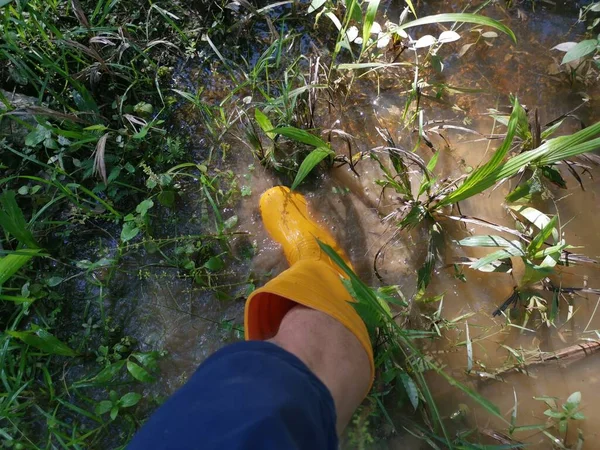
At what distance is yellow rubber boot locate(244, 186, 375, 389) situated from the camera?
1.31 metres

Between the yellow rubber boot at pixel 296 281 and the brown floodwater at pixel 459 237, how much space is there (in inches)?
2.5

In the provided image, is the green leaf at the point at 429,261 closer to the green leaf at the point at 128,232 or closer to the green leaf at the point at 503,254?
the green leaf at the point at 503,254

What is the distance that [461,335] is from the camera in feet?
4.97

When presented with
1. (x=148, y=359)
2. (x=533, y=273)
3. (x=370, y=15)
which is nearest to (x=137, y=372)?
(x=148, y=359)

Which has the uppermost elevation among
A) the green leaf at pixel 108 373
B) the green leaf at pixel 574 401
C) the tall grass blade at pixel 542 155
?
the tall grass blade at pixel 542 155

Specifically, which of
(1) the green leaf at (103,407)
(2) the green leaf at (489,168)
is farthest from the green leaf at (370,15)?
(1) the green leaf at (103,407)

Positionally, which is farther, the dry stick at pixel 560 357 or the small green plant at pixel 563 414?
the dry stick at pixel 560 357

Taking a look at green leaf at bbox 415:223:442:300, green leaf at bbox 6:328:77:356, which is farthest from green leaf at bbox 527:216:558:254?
green leaf at bbox 6:328:77:356

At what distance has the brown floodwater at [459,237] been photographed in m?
1.47

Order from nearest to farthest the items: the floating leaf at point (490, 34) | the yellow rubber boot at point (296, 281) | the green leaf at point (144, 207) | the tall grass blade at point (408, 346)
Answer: the tall grass blade at point (408, 346) < the yellow rubber boot at point (296, 281) < the green leaf at point (144, 207) < the floating leaf at point (490, 34)

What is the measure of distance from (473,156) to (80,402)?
5.24 ft

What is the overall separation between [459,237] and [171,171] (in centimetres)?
105

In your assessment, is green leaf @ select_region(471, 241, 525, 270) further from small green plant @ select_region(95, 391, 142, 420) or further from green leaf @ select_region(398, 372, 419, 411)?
small green plant @ select_region(95, 391, 142, 420)

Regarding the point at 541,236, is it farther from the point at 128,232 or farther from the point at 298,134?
the point at 128,232
